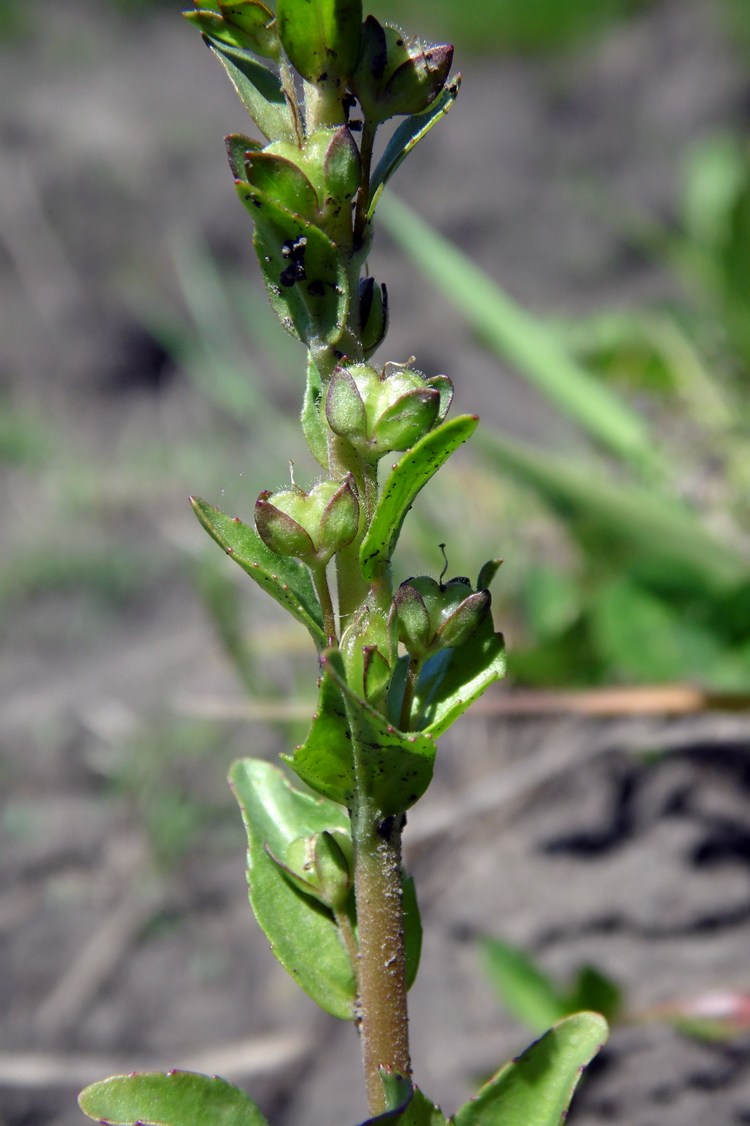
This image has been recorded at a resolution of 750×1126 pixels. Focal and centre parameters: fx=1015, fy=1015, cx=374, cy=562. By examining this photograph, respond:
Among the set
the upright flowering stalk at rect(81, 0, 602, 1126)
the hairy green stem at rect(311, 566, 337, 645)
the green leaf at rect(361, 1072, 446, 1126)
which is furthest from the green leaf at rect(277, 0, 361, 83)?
the green leaf at rect(361, 1072, 446, 1126)

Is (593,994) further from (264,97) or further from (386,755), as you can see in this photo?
(264,97)

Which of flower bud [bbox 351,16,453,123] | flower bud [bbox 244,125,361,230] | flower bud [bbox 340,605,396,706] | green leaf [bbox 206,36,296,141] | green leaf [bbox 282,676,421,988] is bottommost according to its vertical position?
green leaf [bbox 282,676,421,988]

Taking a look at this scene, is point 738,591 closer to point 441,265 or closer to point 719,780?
point 719,780

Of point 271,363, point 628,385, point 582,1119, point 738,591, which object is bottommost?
point 582,1119

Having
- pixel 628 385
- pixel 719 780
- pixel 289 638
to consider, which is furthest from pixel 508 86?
pixel 719 780

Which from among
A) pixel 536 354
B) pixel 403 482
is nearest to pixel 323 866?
pixel 403 482

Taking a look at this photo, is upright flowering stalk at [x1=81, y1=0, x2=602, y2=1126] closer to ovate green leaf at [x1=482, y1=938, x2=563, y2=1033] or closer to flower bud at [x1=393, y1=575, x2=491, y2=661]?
flower bud at [x1=393, y1=575, x2=491, y2=661]

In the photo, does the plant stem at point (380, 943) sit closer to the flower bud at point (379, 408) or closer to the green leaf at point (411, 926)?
the green leaf at point (411, 926)
